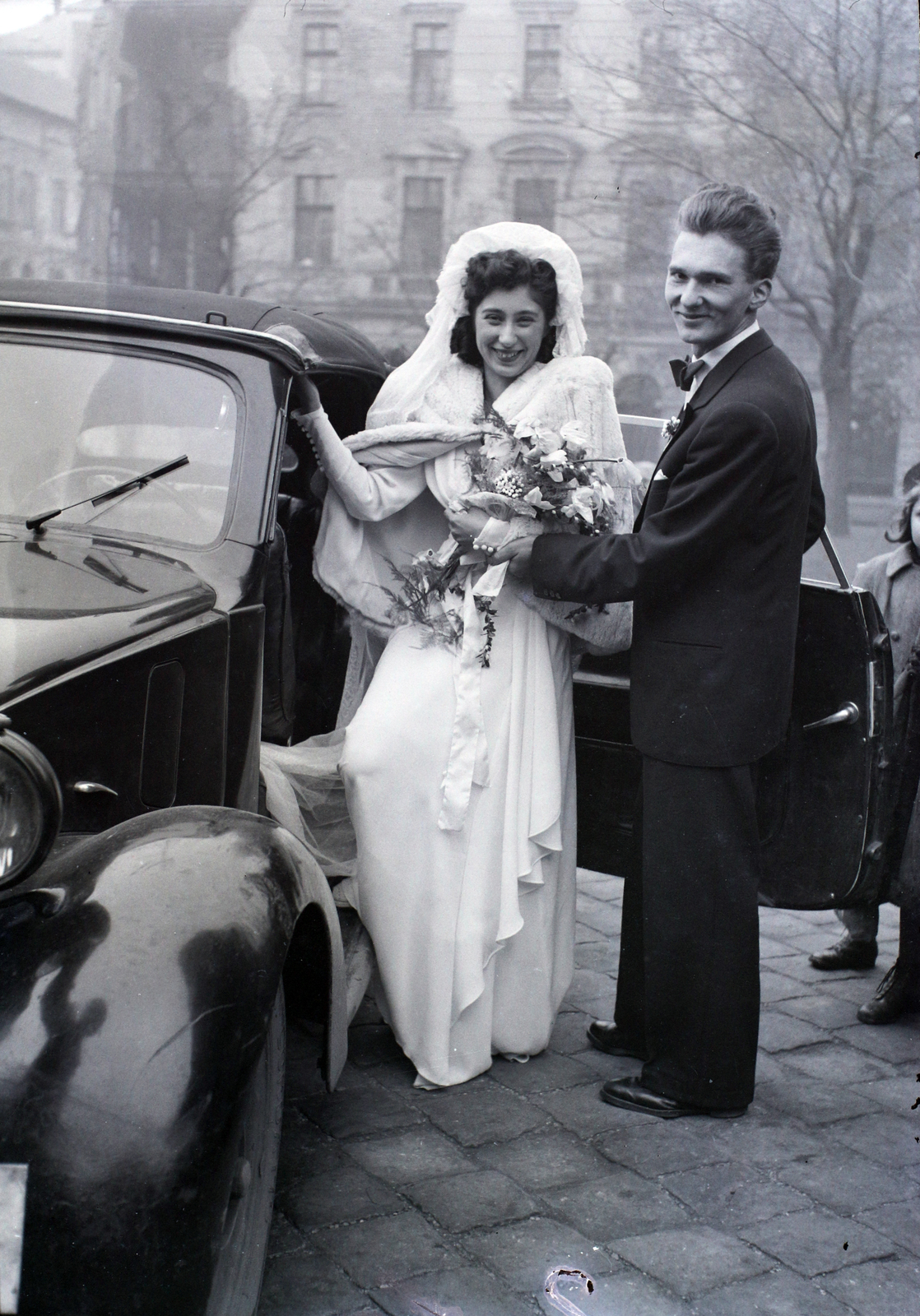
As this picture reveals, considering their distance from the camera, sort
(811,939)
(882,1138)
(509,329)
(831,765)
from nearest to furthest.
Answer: (882,1138), (831,765), (509,329), (811,939)

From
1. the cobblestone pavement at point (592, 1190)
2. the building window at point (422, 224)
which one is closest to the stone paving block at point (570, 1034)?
the cobblestone pavement at point (592, 1190)

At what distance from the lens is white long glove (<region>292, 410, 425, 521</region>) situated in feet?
10.9

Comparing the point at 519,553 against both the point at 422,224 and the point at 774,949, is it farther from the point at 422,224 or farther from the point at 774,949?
the point at 774,949

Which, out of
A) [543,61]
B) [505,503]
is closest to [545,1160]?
[505,503]

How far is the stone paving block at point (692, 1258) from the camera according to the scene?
7.43 ft

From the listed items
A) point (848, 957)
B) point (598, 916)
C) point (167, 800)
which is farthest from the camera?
point (598, 916)

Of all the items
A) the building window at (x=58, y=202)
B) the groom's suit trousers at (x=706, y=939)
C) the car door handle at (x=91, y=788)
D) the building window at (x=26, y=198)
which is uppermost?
Answer: the building window at (x=58, y=202)

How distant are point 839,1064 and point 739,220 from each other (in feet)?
7.57

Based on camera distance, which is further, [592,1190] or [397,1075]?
[397,1075]

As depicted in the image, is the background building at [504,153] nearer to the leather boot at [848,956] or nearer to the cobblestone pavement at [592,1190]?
the leather boot at [848,956]

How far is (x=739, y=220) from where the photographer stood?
2.96 meters

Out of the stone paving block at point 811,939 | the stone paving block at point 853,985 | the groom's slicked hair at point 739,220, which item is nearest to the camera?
the groom's slicked hair at point 739,220

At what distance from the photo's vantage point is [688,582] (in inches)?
120

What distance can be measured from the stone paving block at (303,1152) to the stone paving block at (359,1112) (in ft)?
0.13
